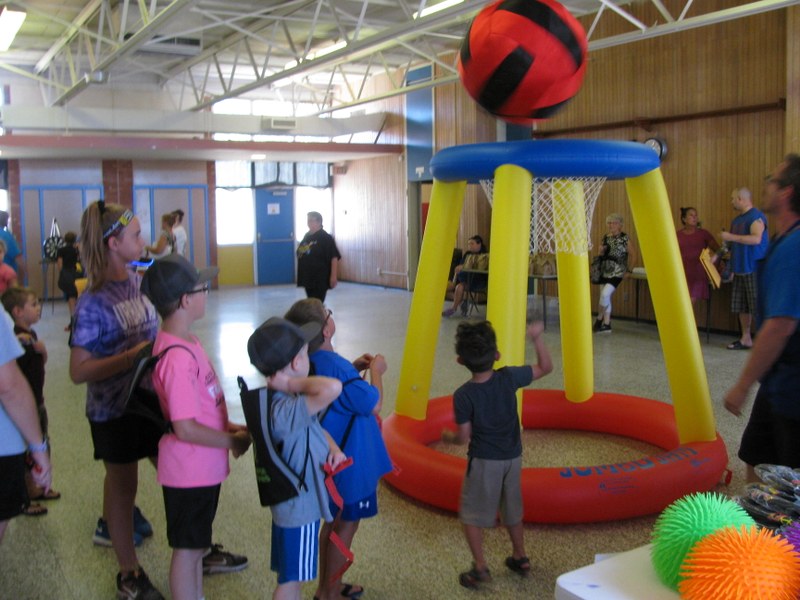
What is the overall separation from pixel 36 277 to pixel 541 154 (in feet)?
43.6

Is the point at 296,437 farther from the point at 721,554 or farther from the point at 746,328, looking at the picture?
the point at 746,328

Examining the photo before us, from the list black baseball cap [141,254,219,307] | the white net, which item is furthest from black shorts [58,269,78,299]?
black baseball cap [141,254,219,307]

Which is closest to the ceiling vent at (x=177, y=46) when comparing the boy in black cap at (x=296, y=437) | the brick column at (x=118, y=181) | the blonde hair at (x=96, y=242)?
the brick column at (x=118, y=181)

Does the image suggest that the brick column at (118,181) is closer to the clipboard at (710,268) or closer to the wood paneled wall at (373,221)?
the wood paneled wall at (373,221)

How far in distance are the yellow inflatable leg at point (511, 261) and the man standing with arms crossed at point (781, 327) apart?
1.40 meters

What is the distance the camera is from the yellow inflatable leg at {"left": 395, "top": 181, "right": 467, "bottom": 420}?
487 centimetres

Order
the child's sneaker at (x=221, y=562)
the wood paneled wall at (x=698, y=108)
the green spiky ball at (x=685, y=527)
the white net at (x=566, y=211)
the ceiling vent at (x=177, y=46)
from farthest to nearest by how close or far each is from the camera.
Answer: the ceiling vent at (x=177, y=46) < the wood paneled wall at (x=698, y=108) < the white net at (x=566, y=211) < the child's sneaker at (x=221, y=562) < the green spiky ball at (x=685, y=527)

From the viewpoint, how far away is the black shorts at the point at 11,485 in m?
2.43

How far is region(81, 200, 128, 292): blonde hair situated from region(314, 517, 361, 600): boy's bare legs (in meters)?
1.29

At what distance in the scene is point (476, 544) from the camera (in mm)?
3256

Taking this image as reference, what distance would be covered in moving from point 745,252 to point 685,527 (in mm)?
7408

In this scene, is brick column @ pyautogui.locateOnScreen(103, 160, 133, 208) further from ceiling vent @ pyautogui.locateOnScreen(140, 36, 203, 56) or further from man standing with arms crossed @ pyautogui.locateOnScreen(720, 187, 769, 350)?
man standing with arms crossed @ pyautogui.locateOnScreen(720, 187, 769, 350)

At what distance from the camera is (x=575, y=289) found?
5375mm

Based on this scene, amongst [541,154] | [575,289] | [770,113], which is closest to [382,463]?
[541,154]
